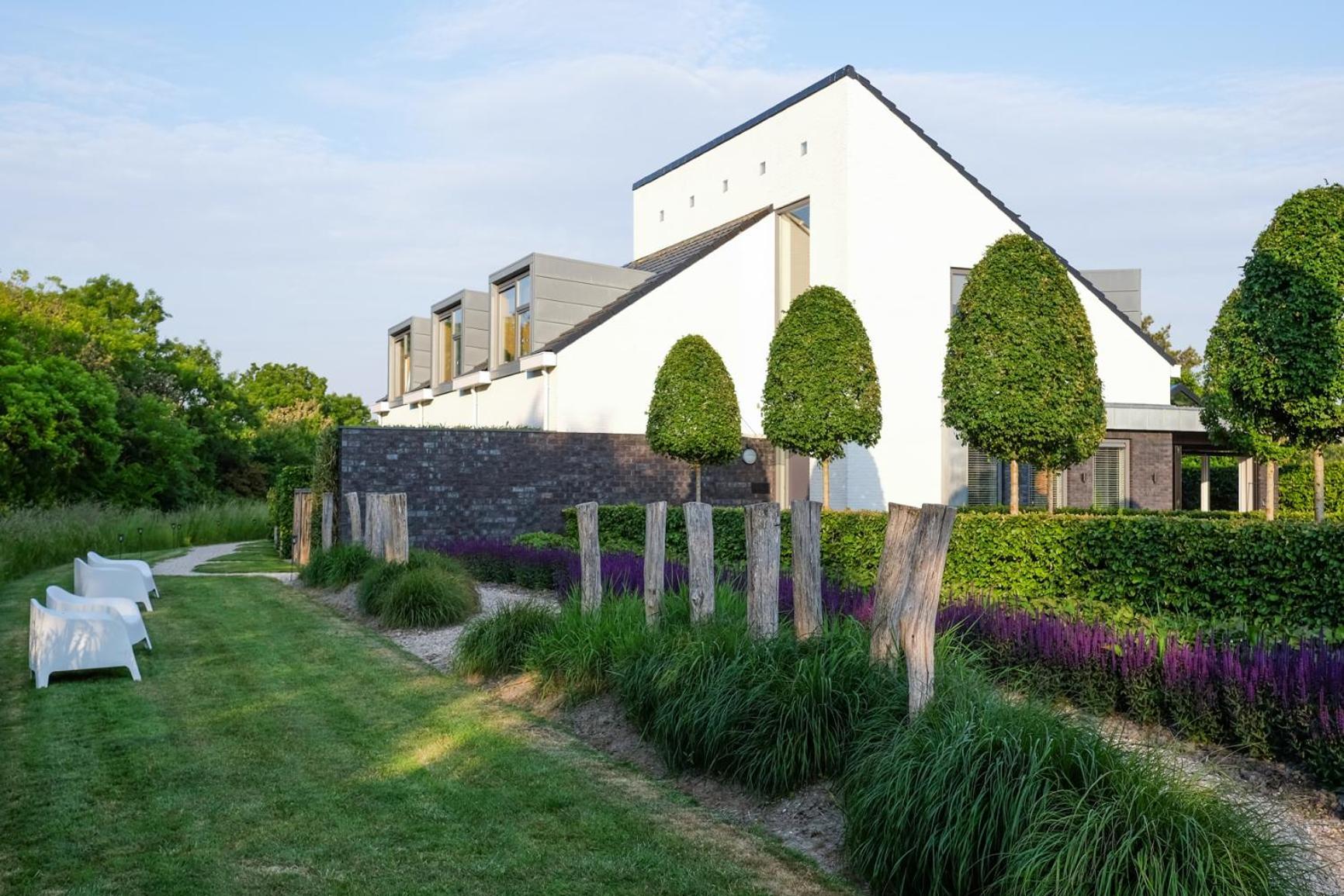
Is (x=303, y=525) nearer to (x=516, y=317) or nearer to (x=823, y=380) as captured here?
(x=516, y=317)

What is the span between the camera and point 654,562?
8008 millimetres

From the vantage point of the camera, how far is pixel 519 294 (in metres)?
22.2

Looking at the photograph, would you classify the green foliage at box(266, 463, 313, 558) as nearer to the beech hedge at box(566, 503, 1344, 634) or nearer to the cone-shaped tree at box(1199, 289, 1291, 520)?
the beech hedge at box(566, 503, 1344, 634)

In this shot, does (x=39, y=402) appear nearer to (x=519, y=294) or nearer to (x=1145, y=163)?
(x=519, y=294)

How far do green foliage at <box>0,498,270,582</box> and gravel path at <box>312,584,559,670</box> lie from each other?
230 inches

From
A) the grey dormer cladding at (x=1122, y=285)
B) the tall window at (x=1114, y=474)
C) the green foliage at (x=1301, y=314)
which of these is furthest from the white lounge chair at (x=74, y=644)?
the grey dormer cladding at (x=1122, y=285)

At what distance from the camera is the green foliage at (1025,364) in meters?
13.1

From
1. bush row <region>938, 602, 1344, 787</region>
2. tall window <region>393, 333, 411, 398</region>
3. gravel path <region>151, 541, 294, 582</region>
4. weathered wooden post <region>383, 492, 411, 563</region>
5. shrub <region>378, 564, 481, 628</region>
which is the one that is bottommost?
gravel path <region>151, 541, 294, 582</region>

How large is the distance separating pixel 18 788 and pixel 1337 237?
13.9m

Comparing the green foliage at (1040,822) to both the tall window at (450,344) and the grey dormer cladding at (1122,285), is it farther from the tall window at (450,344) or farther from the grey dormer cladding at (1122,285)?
the grey dormer cladding at (1122,285)

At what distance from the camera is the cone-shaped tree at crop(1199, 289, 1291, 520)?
41.4ft

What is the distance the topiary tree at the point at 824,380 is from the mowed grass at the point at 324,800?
870cm

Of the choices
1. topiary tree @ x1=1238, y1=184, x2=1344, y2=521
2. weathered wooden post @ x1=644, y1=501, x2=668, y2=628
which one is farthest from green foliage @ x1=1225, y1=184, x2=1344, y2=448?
weathered wooden post @ x1=644, y1=501, x2=668, y2=628

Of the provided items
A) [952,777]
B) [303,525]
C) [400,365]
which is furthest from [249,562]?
[952,777]
